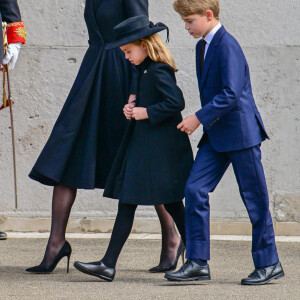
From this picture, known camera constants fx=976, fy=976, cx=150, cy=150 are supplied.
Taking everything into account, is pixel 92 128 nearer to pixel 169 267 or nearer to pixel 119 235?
pixel 119 235

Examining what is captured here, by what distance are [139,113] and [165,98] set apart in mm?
157

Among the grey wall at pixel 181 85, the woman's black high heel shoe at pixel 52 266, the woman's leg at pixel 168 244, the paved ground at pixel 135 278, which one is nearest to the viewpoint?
the paved ground at pixel 135 278

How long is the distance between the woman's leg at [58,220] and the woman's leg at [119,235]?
0.45 metres

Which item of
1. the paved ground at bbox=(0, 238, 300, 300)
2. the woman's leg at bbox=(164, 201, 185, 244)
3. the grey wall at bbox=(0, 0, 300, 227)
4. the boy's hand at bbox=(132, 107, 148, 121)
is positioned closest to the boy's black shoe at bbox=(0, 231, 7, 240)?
the paved ground at bbox=(0, 238, 300, 300)

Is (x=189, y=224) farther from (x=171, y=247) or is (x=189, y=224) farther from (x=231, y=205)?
(x=231, y=205)

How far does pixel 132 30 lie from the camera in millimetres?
5098

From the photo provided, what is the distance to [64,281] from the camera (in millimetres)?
5211

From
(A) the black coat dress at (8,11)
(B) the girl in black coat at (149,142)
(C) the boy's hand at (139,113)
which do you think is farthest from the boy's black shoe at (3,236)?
(C) the boy's hand at (139,113)

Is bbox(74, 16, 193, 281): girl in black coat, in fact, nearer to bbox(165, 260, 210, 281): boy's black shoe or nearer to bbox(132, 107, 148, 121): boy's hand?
bbox(132, 107, 148, 121): boy's hand

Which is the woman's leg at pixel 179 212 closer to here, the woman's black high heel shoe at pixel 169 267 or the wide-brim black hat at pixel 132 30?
the woman's black high heel shoe at pixel 169 267

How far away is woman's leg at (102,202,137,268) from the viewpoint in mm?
5109

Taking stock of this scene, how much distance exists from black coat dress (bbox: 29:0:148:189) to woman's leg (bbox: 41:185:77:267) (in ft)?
0.21

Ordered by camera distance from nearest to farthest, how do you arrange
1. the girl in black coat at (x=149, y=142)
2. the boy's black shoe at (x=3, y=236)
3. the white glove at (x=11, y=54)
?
1. the girl in black coat at (x=149, y=142)
2. the white glove at (x=11, y=54)
3. the boy's black shoe at (x=3, y=236)

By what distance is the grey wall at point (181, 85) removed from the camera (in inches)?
287
